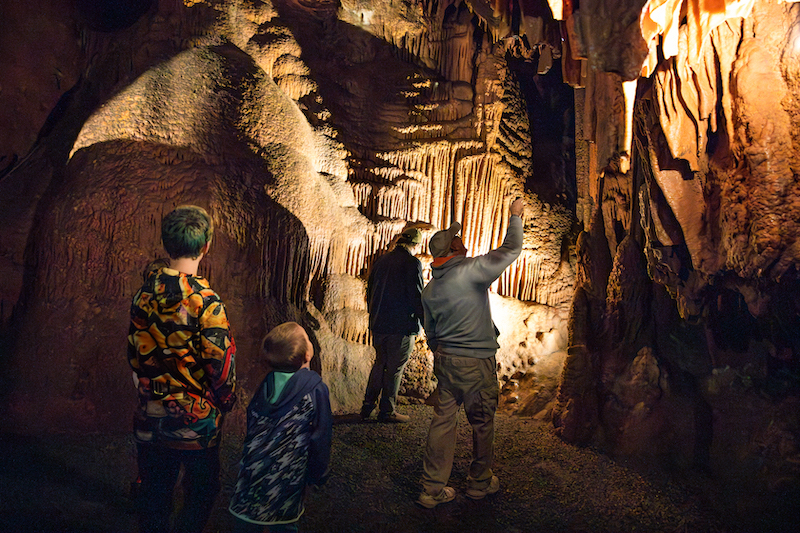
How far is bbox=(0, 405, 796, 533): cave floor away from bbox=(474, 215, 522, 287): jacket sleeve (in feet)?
4.79

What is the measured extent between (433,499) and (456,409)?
0.58 metres

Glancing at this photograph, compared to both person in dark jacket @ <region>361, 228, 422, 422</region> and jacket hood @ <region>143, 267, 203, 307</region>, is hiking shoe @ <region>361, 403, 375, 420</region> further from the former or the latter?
jacket hood @ <region>143, 267, 203, 307</region>

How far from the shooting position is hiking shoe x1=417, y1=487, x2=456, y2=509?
10.6ft

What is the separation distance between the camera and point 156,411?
7.13 feet

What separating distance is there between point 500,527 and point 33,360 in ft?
12.5

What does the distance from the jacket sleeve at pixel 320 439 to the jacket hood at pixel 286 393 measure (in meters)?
0.05

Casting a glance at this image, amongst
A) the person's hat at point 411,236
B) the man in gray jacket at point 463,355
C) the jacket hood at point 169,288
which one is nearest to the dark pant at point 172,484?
the jacket hood at point 169,288

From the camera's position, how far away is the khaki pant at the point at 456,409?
322 cm

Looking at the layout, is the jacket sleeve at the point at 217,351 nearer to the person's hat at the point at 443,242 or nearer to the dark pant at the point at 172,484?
the dark pant at the point at 172,484

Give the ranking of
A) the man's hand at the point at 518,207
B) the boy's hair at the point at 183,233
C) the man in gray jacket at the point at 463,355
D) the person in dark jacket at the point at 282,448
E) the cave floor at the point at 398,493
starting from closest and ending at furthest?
the person in dark jacket at the point at 282,448 → the boy's hair at the point at 183,233 → the cave floor at the point at 398,493 → the man in gray jacket at the point at 463,355 → the man's hand at the point at 518,207

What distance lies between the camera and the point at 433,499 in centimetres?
325

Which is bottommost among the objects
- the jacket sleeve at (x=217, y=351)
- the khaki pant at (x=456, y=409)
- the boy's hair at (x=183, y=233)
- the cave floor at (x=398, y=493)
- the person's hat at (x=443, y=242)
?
the cave floor at (x=398, y=493)

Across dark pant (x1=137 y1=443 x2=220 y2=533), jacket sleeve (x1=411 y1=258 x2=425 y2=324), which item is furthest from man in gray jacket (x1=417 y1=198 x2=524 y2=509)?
dark pant (x1=137 y1=443 x2=220 y2=533)

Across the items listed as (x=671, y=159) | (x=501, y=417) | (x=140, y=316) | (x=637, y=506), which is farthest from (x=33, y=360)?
(x=671, y=159)
